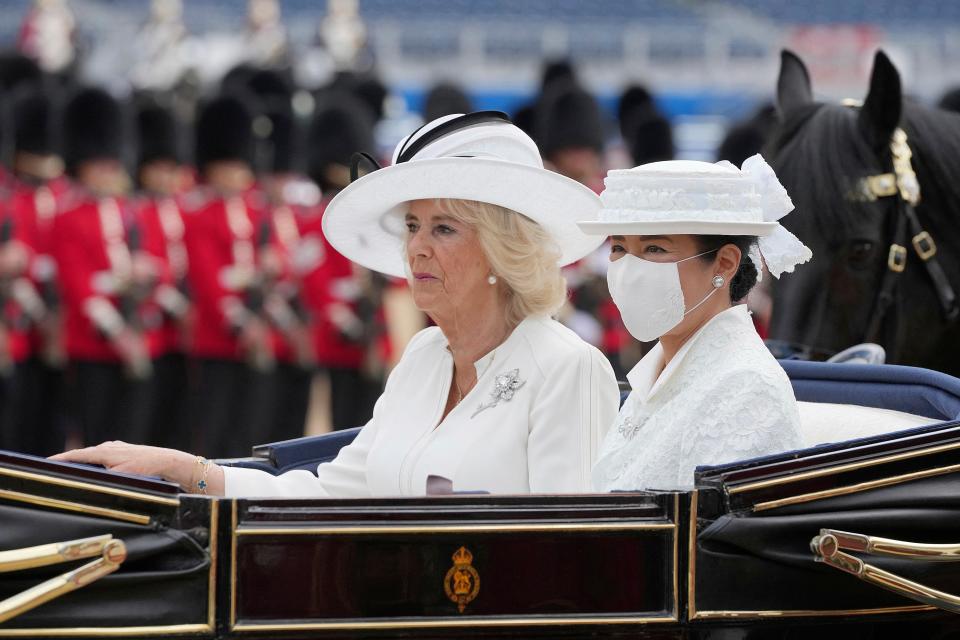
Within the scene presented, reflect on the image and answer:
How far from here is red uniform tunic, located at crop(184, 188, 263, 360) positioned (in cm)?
917

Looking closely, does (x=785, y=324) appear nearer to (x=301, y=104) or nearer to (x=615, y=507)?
(x=615, y=507)

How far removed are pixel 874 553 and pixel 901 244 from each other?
168cm

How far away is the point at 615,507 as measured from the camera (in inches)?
97.9

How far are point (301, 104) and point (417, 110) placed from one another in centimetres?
616

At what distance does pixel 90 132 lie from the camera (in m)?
9.76

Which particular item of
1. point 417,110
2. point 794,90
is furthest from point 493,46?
point 794,90

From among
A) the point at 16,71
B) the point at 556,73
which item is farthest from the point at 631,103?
the point at 16,71

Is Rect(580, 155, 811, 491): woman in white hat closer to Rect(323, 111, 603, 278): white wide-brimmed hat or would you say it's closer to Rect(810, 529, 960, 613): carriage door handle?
Rect(810, 529, 960, 613): carriage door handle

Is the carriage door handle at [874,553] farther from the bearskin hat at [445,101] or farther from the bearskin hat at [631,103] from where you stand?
the bearskin hat at [631,103]

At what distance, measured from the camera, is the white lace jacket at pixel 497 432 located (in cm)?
304

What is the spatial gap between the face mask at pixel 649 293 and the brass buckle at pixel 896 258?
1436mm

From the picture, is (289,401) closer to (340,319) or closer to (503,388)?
(340,319)

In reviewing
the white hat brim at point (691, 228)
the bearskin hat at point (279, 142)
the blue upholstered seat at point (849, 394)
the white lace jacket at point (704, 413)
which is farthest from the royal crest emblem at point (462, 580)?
the bearskin hat at point (279, 142)

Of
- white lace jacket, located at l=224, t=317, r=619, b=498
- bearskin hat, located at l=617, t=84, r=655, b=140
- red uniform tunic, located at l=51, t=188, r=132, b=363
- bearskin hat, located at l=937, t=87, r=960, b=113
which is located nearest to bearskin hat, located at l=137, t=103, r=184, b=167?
red uniform tunic, located at l=51, t=188, r=132, b=363
